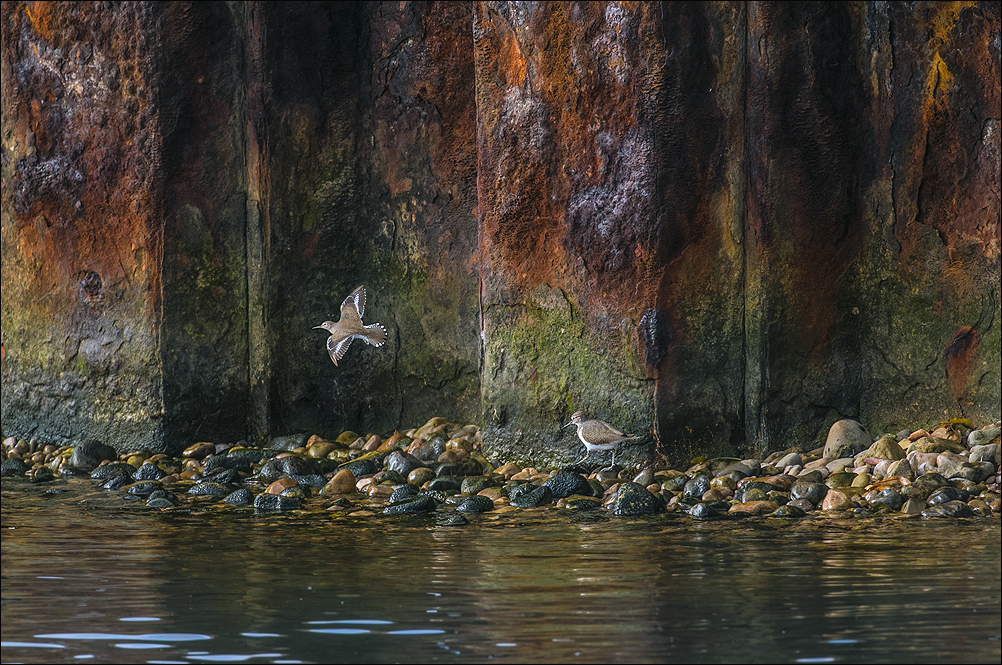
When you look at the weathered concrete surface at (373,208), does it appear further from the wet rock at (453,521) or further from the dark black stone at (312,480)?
the wet rock at (453,521)

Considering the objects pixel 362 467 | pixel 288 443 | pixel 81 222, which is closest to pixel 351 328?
pixel 288 443

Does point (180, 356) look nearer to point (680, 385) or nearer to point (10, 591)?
point (680, 385)

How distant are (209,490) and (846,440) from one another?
121 inches

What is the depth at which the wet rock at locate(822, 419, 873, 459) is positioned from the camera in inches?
261

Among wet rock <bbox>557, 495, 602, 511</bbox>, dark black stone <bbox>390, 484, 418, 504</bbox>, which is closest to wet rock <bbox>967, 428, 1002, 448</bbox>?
wet rock <bbox>557, 495, 602, 511</bbox>

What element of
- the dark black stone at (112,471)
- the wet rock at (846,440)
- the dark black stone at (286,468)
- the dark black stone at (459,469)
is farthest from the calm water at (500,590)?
the dark black stone at (112,471)

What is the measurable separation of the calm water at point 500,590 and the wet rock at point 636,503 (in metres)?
0.16

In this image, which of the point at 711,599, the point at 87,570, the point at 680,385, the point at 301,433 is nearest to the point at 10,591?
the point at 87,570

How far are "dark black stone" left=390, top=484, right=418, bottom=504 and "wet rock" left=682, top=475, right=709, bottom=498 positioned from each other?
48.6 inches

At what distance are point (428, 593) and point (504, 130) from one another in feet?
10.8

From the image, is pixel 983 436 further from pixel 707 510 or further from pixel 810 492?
pixel 707 510

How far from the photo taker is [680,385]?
21.8 ft

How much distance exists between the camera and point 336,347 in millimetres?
7957

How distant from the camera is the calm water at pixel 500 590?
3537mm
